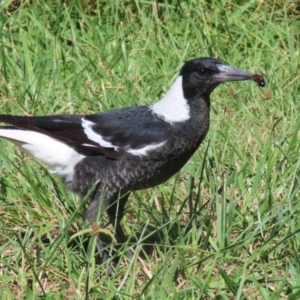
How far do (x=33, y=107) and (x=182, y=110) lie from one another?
42.1 inches

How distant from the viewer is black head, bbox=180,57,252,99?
381 centimetres

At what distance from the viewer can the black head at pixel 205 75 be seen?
3814 mm

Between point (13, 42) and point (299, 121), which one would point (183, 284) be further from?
point (13, 42)

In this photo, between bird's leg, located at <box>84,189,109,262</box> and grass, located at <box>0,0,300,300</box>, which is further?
bird's leg, located at <box>84,189,109,262</box>

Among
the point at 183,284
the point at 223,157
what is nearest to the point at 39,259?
the point at 183,284

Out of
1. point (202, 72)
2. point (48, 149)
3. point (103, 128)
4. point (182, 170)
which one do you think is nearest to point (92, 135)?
point (103, 128)

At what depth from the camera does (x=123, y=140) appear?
3812mm

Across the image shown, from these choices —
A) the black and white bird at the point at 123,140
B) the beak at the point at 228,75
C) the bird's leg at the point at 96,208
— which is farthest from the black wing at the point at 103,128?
the beak at the point at 228,75

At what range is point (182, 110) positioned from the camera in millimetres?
3816

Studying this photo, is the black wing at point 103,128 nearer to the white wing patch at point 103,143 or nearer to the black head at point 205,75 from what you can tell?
the white wing patch at point 103,143

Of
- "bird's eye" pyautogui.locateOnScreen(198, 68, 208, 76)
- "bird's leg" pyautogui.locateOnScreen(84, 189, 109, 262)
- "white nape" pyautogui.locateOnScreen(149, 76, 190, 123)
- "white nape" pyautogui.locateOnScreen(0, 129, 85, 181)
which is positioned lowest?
"bird's leg" pyautogui.locateOnScreen(84, 189, 109, 262)

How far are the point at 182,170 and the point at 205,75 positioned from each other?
0.59m

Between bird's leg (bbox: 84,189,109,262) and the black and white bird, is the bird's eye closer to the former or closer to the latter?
the black and white bird

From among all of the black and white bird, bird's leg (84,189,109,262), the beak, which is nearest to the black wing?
the black and white bird
